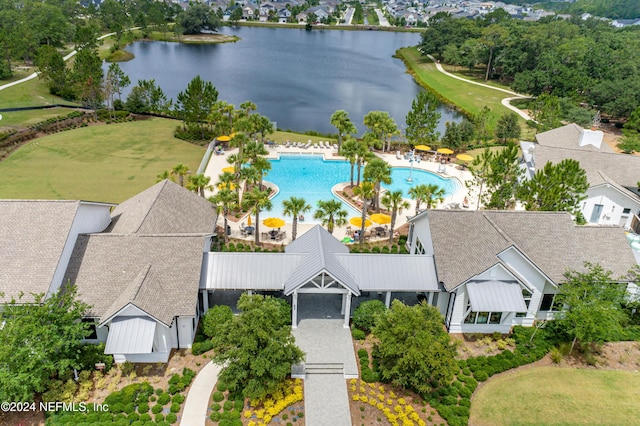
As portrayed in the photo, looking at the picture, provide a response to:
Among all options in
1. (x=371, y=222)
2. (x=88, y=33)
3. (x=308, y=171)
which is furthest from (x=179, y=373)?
(x=88, y=33)

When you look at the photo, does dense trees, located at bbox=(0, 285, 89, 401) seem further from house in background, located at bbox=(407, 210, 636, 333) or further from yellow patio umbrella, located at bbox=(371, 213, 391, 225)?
yellow patio umbrella, located at bbox=(371, 213, 391, 225)

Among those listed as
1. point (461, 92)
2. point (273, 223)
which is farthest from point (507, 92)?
point (273, 223)

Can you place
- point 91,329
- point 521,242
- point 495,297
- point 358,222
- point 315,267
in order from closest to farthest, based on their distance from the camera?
1. point 91,329
2. point 315,267
3. point 495,297
4. point 521,242
5. point 358,222

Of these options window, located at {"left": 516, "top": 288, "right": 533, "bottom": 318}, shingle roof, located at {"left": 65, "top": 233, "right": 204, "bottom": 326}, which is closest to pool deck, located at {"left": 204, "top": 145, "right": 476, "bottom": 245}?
shingle roof, located at {"left": 65, "top": 233, "right": 204, "bottom": 326}

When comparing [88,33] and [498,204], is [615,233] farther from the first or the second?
[88,33]

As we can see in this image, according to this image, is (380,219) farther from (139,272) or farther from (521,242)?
(139,272)

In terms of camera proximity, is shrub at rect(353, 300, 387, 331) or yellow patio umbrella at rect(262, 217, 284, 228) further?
yellow patio umbrella at rect(262, 217, 284, 228)
